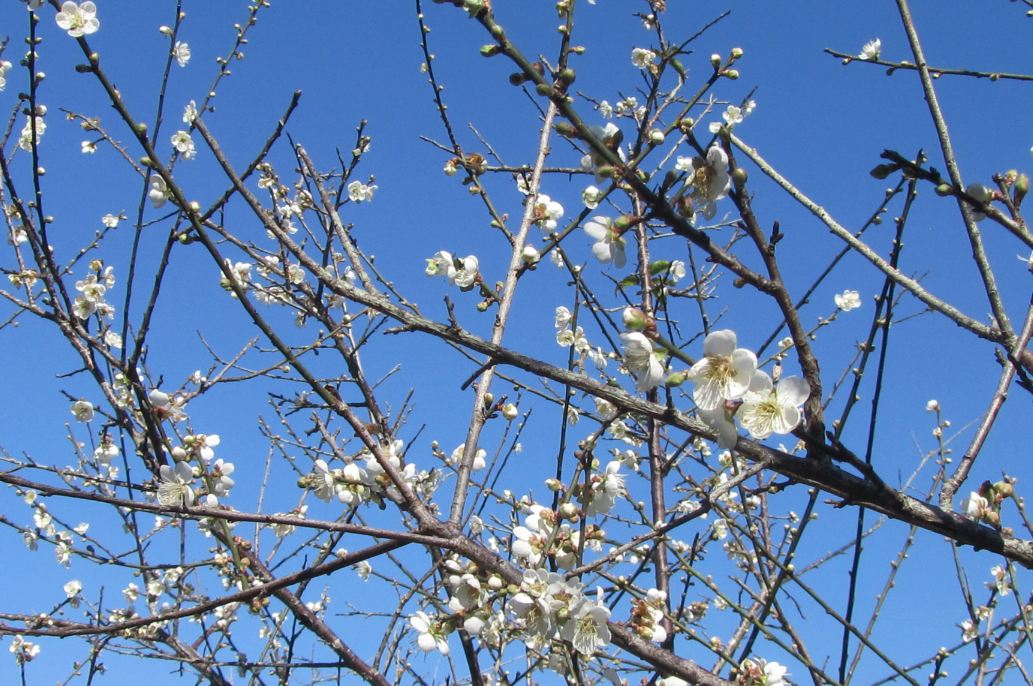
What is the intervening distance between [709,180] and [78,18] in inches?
81.0

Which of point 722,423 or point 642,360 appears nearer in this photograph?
point 722,423

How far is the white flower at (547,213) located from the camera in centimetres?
336

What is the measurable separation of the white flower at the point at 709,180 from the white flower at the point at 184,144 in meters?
2.39

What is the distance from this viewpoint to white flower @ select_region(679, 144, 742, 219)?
65.2 inches

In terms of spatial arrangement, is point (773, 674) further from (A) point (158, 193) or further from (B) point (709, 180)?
(A) point (158, 193)

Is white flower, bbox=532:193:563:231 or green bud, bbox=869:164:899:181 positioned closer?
green bud, bbox=869:164:899:181

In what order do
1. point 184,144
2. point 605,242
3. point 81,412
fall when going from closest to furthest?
point 605,242 < point 184,144 < point 81,412

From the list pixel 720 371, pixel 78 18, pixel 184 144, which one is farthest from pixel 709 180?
pixel 184 144

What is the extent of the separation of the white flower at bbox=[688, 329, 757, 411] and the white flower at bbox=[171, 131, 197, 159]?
254cm

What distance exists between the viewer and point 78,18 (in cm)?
241

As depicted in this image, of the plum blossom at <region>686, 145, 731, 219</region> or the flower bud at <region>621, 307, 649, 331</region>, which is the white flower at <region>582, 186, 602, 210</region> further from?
the flower bud at <region>621, 307, 649, 331</region>

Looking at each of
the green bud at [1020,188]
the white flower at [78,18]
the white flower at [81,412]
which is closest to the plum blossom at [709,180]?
the green bud at [1020,188]

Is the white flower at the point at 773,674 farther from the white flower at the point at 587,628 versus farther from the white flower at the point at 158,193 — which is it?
the white flower at the point at 158,193

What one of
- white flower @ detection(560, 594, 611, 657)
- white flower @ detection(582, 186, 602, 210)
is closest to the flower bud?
white flower @ detection(582, 186, 602, 210)
